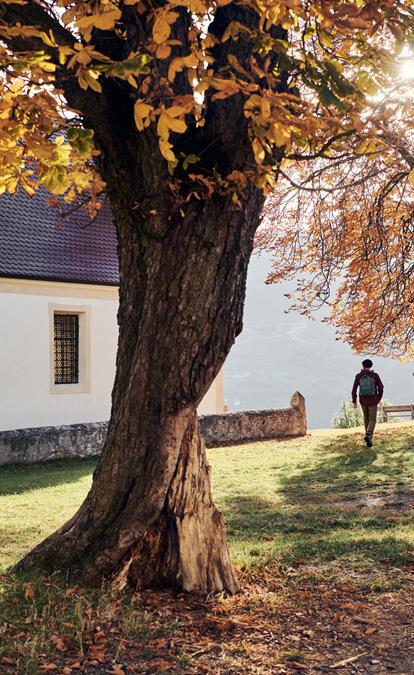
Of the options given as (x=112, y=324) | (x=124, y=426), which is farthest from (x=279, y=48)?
(x=112, y=324)

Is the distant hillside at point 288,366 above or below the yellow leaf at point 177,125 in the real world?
above

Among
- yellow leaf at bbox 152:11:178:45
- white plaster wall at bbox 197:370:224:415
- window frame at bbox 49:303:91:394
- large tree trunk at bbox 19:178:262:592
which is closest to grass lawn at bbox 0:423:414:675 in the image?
large tree trunk at bbox 19:178:262:592

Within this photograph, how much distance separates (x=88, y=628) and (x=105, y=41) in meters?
4.09

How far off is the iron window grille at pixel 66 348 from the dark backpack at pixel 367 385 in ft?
29.1

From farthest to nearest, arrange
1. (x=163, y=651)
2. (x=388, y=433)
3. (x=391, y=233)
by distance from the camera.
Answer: (x=388, y=433), (x=391, y=233), (x=163, y=651)

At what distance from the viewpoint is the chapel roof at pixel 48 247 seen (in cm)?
2014

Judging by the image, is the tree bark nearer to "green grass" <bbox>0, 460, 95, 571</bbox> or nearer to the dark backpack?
"green grass" <bbox>0, 460, 95, 571</bbox>

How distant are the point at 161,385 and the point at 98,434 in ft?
38.9

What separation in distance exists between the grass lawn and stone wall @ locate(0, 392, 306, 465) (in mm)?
3564

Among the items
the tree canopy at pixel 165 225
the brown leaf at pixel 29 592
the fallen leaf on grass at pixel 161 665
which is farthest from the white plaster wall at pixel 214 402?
the fallen leaf on grass at pixel 161 665

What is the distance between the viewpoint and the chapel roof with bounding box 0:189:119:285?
20141 millimetres

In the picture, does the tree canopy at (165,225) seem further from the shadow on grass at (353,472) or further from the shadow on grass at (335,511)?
the shadow on grass at (353,472)

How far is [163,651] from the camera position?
4.75 meters

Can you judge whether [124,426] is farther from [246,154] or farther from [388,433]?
[388,433]
